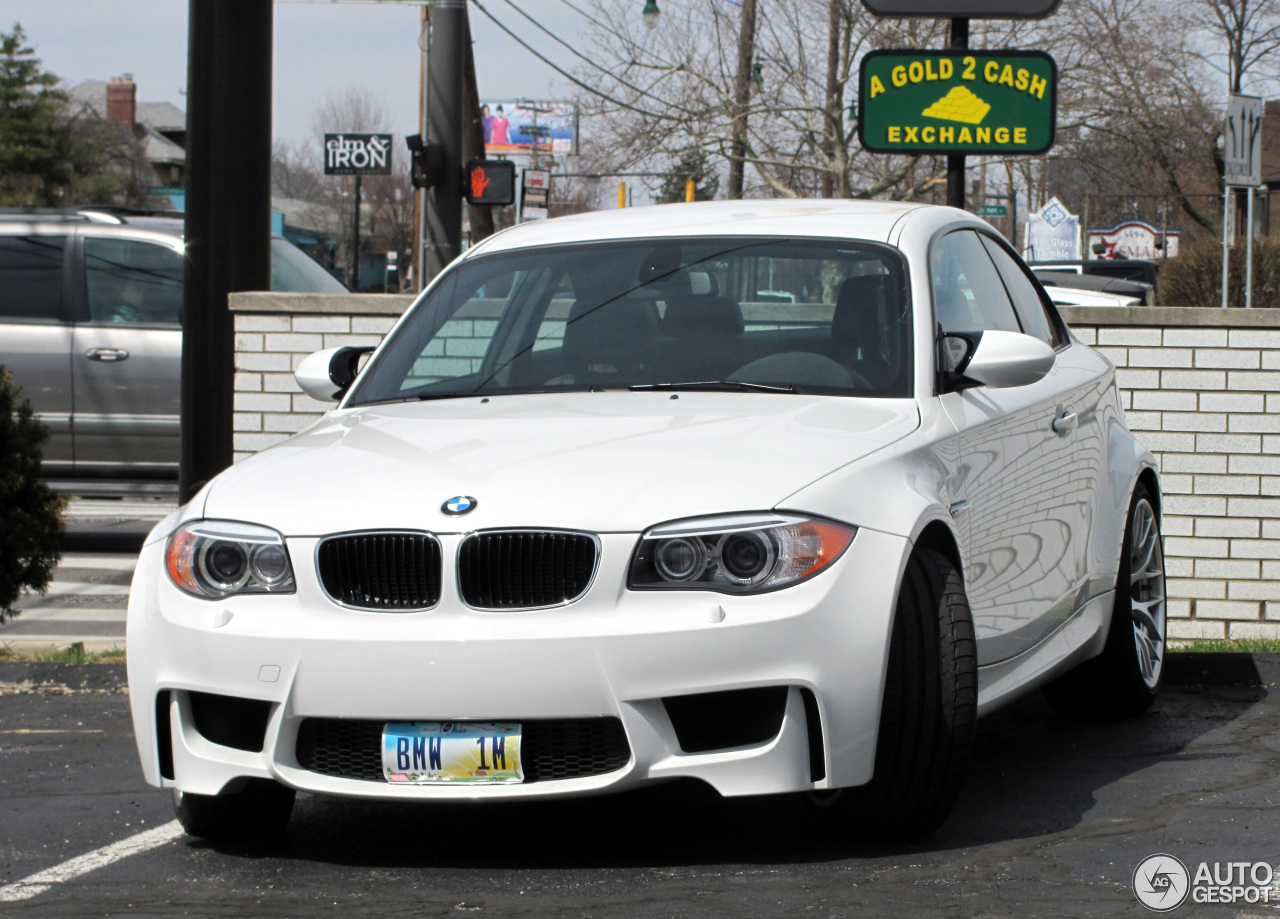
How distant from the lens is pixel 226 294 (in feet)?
27.5

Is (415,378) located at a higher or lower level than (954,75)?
lower

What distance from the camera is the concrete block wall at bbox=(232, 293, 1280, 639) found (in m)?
7.96

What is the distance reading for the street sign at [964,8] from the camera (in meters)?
8.16

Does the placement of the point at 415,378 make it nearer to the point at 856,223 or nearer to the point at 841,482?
the point at 856,223

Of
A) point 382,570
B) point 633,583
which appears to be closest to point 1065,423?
point 633,583

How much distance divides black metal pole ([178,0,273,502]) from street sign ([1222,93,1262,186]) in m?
11.8

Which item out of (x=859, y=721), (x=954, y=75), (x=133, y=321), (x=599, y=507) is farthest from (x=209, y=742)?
(x=133, y=321)

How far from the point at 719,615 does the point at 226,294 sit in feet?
17.1

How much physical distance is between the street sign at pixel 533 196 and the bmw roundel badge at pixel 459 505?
70.0 ft

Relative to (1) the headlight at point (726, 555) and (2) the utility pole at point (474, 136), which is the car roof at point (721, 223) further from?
(2) the utility pole at point (474, 136)

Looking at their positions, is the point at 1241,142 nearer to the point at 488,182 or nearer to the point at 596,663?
the point at 488,182

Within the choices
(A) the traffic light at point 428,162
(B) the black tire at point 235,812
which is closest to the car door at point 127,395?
(A) the traffic light at point 428,162

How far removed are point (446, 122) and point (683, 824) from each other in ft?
41.2

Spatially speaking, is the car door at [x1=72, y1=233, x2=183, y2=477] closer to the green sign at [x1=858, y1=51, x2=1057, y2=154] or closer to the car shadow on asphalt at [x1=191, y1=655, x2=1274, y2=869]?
the green sign at [x1=858, y1=51, x2=1057, y2=154]
